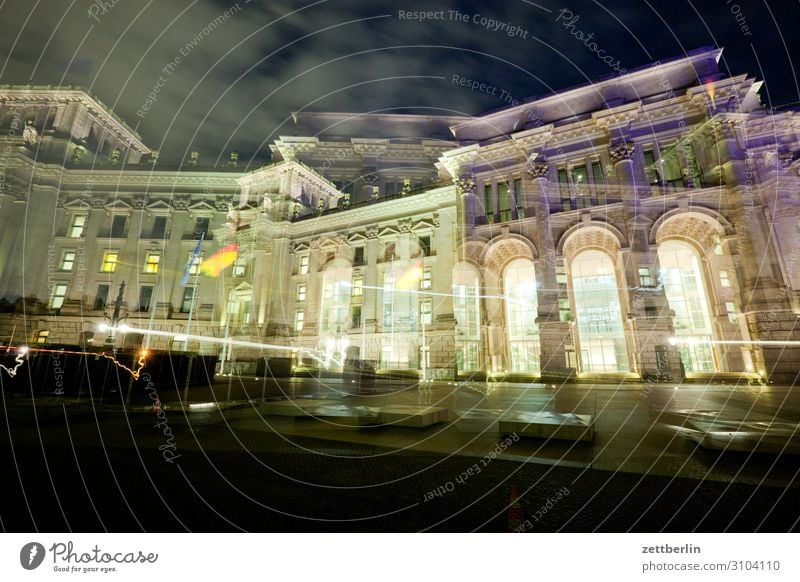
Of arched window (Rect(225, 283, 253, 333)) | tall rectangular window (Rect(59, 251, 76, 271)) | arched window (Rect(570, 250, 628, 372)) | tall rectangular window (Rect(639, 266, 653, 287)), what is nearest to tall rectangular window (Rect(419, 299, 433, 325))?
arched window (Rect(570, 250, 628, 372))

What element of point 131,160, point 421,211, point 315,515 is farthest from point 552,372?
point 131,160

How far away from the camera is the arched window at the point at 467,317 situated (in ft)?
79.4

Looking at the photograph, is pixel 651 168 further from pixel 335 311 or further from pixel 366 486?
pixel 366 486

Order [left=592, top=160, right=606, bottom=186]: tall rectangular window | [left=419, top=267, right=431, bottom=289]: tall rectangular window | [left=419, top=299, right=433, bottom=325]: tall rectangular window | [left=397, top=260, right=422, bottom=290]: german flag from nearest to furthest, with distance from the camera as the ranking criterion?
[left=592, top=160, right=606, bottom=186]: tall rectangular window, [left=419, top=299, right=433, bottom=325]: tall rectangular window, [left=419, top=267, right=431, bottom=289]: tall rectangular window, [left=397, top=260, right=422, bottom=290]: german flag

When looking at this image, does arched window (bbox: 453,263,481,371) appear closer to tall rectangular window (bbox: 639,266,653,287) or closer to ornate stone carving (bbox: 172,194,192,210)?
tall rectangular window (bbox: 639,266,653,287)

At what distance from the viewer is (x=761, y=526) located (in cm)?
266

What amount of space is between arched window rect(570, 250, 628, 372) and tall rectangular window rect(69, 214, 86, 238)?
4962cm

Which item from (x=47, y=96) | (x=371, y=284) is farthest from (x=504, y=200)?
(x=47, y=96)

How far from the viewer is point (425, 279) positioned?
93.9 feet

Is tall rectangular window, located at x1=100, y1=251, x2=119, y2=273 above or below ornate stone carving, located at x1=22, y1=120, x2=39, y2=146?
below

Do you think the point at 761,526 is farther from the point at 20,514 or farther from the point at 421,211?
the point at 421,211

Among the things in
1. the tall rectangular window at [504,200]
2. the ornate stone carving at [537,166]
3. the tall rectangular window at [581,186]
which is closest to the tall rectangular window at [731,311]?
the tall rectangular window at [581,186]

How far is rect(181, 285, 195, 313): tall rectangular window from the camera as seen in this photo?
111ft
